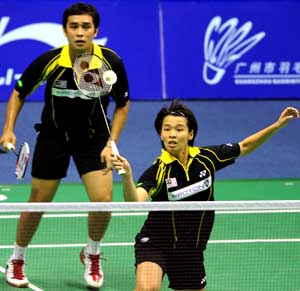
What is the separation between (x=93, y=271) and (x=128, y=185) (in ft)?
5.71

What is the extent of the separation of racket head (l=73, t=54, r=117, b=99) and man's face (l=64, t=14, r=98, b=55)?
0.13m

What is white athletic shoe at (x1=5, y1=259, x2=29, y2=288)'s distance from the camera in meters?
6.71

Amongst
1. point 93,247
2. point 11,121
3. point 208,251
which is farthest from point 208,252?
point 11,121

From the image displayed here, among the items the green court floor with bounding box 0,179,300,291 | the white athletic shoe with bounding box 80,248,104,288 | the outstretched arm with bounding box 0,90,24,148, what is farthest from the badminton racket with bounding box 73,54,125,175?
the green court floor with bounding box 0,179,300,291

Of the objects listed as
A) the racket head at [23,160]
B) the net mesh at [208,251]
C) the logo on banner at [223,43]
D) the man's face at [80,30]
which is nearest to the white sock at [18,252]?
the net mesh at [208,251]

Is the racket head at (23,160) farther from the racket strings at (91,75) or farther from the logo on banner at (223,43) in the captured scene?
the logo on banner at (223,43)

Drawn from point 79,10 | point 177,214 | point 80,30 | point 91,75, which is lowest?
point 177,214

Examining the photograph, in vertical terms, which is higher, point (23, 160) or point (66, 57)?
point (66, 57)

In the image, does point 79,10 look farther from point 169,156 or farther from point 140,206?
point 140,206

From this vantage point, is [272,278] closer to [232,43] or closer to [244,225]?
[244,225]

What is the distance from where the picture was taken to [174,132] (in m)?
5.63

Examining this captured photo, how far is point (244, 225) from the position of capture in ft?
26.9

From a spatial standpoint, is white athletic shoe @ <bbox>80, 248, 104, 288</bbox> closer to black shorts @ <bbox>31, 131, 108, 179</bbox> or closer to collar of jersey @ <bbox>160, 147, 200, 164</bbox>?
black shorts @ <bbox>31, 131, 108, 179</bbox>

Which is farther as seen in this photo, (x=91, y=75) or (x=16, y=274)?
(x=16, y=274)
